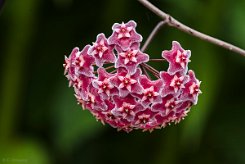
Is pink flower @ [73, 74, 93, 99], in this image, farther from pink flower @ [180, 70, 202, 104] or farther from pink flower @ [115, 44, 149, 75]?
pink flower @ [180, 70, 202, 104]

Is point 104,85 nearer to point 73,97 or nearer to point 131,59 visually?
point 131,59

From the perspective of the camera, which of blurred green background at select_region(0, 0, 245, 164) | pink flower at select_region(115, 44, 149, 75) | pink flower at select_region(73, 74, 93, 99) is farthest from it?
blurred green background at select_region(0, 0, 245, 164)

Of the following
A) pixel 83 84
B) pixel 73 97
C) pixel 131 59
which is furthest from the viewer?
pixel 73 97

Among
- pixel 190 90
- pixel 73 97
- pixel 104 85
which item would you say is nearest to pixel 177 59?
pixel 190 90

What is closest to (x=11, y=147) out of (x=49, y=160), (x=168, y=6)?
(x=49, y=160)

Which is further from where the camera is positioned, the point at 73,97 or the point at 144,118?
the point at 73,97

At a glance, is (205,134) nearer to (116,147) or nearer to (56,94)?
(116,147)

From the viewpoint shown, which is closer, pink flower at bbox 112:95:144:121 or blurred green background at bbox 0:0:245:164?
pink flower at bbox 112:95:144:121

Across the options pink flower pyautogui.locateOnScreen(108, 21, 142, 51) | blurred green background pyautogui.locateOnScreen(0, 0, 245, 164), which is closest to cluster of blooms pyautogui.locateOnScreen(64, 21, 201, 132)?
pink flower pyautogui.locateOnScreen(108, 21, 142, 51)
